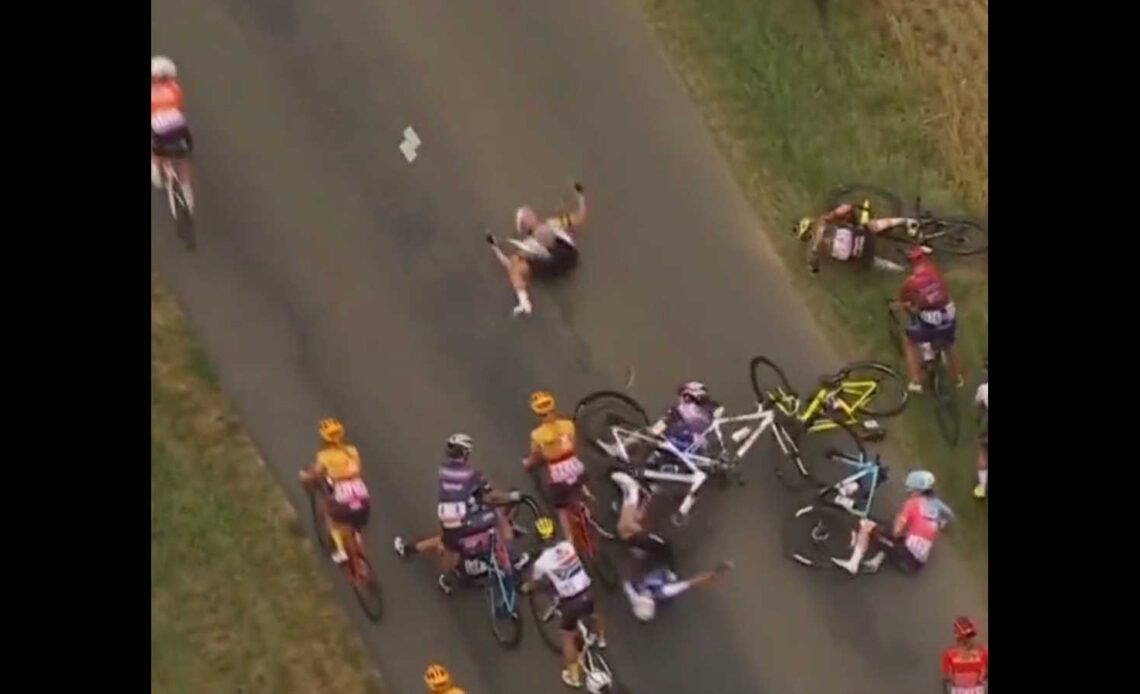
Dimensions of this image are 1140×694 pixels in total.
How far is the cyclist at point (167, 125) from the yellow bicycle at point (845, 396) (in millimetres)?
4050

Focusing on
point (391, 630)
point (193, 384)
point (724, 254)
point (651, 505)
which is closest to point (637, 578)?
point (651, 505)

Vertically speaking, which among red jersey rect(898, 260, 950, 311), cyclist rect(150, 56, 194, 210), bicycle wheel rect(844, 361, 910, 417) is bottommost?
bicycle wheel rect(844, 361, 910, 417)

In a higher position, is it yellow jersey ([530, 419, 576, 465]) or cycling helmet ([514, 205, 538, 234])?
cycling helmet ([514, 205, 538, 234])

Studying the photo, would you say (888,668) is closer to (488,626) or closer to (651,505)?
(651,505)

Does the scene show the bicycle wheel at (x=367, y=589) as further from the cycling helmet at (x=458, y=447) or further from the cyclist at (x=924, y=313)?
the cyclist at (x=924, y=313)

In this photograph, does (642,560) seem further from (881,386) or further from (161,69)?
(161,69)

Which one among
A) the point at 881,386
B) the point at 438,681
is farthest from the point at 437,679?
the point at 881,386

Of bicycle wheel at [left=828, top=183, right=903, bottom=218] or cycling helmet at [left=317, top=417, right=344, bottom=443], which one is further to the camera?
bicycle wheel at [left=828, top=183, right=903, bottom=218]

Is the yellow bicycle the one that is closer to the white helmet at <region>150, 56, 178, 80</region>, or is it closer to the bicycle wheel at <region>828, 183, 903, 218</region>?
the bicycle wheel at <region>828, 183, 903, 218</region>

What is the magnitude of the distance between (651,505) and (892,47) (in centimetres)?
350

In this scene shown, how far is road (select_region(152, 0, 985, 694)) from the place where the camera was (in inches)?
359

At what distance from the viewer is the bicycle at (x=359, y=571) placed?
29.5ft

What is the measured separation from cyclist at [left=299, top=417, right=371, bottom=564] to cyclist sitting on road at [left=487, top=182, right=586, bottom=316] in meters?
1.48

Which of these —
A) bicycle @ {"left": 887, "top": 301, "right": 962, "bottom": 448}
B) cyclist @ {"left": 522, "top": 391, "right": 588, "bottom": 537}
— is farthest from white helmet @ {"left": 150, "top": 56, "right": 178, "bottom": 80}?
bicycle @ {"left": 887, "top": 301, "right": 962, "bottom": 448}
